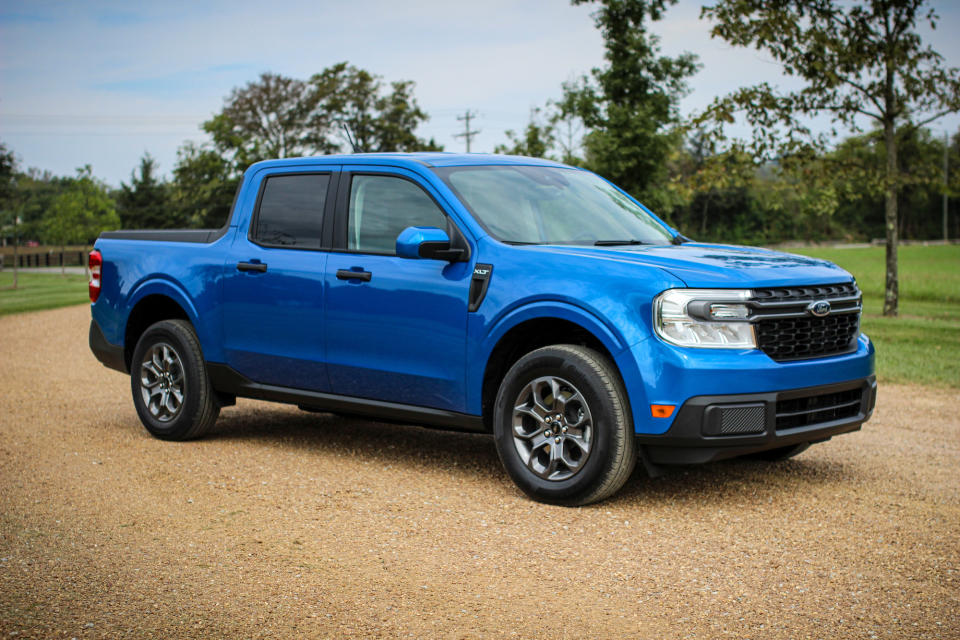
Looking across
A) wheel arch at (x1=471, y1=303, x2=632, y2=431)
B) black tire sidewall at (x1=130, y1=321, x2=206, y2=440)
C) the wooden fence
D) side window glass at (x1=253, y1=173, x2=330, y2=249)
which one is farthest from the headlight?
the wooden fence

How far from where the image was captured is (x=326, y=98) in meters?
63.5

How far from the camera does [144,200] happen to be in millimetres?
100500

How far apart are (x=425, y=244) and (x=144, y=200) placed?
10031 centimetres

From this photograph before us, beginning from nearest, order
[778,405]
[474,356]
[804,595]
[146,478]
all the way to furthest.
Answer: [804,595], [778,405], [474,356], [146,478]

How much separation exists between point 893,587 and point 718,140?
18.0 metres

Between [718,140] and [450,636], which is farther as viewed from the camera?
[718,140]

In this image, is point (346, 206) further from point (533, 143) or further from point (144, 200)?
point (144, 200)

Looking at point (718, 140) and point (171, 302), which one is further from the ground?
point (718, 140)

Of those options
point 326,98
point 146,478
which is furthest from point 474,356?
point 326,98

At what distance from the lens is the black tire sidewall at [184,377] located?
298 inches

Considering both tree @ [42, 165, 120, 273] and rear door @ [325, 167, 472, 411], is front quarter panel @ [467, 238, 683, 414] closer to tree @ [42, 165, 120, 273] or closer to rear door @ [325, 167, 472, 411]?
rear door @ [325, 167, 472, 411]

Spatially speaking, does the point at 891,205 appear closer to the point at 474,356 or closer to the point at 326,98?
the point at 474,356

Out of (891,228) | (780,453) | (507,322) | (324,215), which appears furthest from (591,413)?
(891,228)

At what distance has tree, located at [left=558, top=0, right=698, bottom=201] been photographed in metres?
41.2
